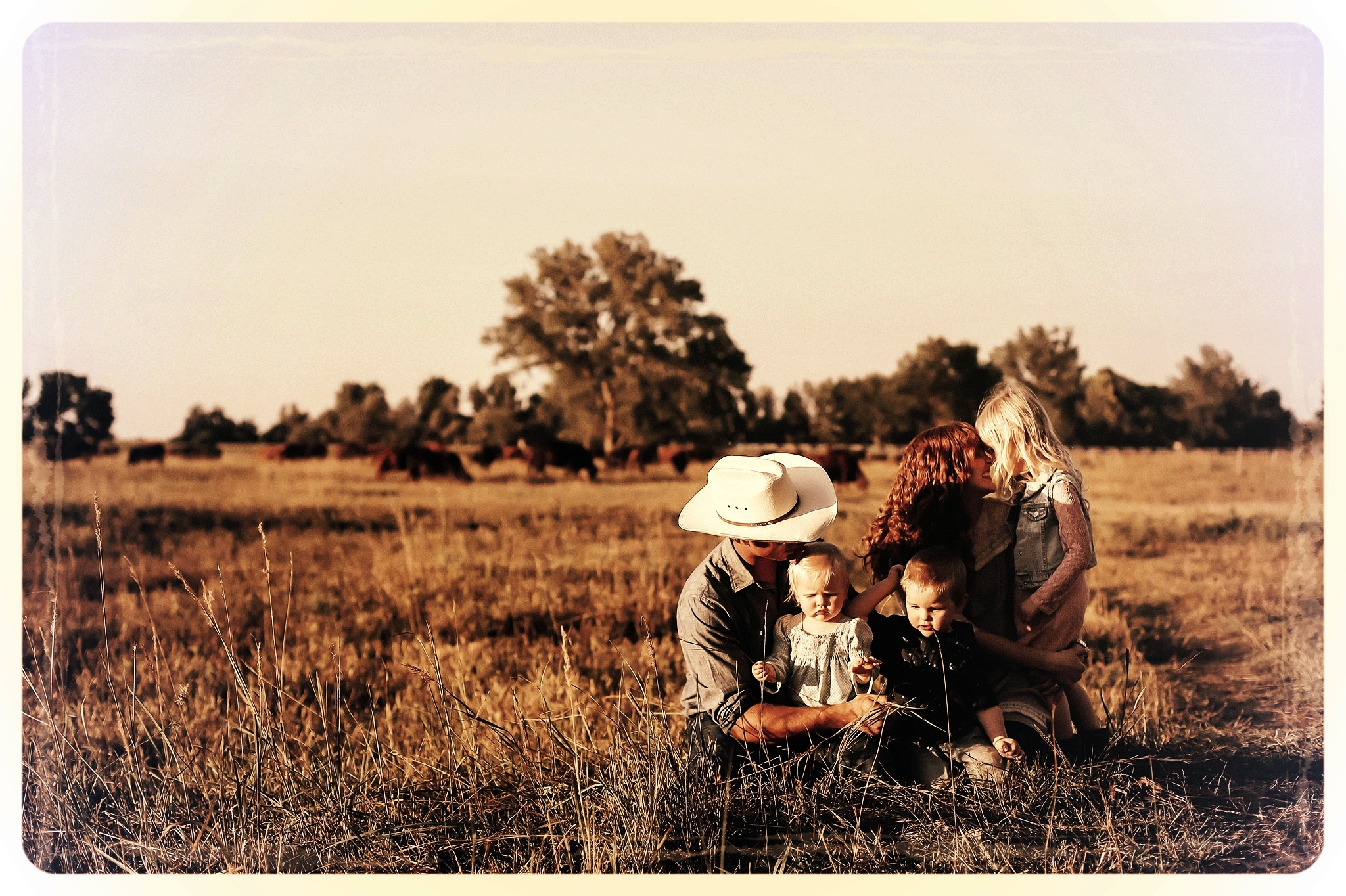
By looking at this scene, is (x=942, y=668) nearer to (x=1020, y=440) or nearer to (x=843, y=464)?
(x=1020, y=440)

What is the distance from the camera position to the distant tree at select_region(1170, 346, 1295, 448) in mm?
5707

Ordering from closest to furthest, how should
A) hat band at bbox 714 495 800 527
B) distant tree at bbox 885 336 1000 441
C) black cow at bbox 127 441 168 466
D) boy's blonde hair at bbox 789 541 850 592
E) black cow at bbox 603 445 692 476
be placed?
boy's blonde hair at bbox 789 541 850 592, hat band at bbox 714 495 800 527, black cow at bbox 127 441 168 466, distant tree at bbox 885 336 1000 441, black cow at bbox 603 445 692 476

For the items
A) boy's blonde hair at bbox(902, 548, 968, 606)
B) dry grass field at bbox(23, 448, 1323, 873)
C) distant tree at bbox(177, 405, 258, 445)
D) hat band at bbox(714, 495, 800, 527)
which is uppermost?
distant tree at bbox(177, 405, 258, 445)

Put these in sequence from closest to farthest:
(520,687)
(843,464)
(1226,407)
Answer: (520,687), (1226,407), (843,464)

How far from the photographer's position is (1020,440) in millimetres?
4176

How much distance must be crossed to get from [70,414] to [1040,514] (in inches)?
190

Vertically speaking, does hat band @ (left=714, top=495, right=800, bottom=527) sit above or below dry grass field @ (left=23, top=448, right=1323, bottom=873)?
above

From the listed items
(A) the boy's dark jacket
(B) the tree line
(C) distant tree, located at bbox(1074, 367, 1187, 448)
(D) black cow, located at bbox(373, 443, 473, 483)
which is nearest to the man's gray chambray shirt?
(A) the boy's dark jacket

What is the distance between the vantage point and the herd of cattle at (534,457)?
7469 millimetres

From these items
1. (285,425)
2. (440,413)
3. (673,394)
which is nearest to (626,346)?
(673,394)

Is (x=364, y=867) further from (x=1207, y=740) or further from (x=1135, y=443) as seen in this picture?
(x=1135, y=443)

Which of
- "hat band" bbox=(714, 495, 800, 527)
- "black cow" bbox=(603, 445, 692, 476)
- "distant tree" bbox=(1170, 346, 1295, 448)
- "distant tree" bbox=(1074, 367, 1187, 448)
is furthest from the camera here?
"black cow" bbox=(603, 445, 692, 476)

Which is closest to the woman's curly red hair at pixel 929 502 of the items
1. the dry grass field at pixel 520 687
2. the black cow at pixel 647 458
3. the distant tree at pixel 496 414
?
the dry grass field at pixel 520 687

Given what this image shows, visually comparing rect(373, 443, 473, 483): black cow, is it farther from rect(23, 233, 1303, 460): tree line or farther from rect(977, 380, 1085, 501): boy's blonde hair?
rect(977, 380, 1085, 501): boy's blonde hair
